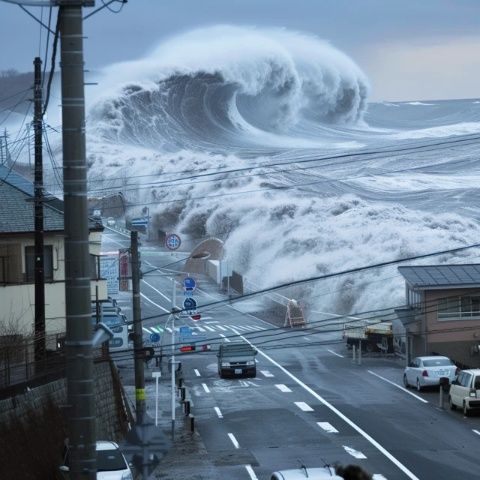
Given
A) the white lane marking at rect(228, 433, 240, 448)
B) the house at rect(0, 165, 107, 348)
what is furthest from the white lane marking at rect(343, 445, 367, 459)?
the house at rect(0, 165, 107, 348)

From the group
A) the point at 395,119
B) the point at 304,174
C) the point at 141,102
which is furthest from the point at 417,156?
the point at 395,119

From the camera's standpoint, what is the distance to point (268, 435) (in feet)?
57.3

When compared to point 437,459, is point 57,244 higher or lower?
higher

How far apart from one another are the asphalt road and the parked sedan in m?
0.32

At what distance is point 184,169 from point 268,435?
214 feet

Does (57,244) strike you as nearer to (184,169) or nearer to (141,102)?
(184,169)

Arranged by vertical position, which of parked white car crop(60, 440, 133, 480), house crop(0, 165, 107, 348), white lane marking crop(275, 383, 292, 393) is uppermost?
house crop(0, 165, 107, 348)

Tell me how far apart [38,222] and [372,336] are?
1639 centimetres

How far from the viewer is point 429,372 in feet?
73.3

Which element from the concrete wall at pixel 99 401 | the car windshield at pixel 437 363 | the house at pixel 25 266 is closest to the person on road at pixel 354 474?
the concrete wall at pixel 99 401

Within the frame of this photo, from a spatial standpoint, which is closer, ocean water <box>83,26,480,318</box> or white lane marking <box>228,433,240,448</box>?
white lane marking <box>228,433,240,448</box>

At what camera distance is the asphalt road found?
14.9 metres

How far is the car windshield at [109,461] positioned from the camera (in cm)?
1181

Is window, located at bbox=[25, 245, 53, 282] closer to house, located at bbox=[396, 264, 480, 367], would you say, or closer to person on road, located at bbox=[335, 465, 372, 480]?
house, located at bbox=[396, 264, 480, 367]
